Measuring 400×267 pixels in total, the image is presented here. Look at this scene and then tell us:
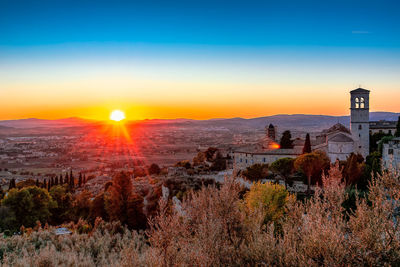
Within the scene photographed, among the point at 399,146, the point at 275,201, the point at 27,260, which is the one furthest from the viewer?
the point at 399,146

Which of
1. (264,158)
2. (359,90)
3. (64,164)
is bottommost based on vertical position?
(64,164)

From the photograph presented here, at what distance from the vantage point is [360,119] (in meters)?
36.5

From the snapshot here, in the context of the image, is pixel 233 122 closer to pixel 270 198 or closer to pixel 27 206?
pixel 27 206

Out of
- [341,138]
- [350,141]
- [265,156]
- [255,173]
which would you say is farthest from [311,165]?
[265,156]

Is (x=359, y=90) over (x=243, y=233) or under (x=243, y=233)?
Result: over

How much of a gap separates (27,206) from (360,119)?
3313cm

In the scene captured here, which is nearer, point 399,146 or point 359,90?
point 399,146

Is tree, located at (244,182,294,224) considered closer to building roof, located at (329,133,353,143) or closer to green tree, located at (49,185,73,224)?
building roof, located at (329,133,353,143)

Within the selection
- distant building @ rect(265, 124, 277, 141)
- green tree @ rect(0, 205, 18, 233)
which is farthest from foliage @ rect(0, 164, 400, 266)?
distant building @ rect(265, 124, 277, 141)

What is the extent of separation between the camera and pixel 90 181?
163 ft

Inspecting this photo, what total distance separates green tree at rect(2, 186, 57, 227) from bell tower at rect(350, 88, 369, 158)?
1220 inches

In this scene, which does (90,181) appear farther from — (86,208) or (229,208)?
(229,208)

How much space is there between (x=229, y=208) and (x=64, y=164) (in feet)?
230

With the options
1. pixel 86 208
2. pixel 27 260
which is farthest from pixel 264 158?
pixel 27 260
